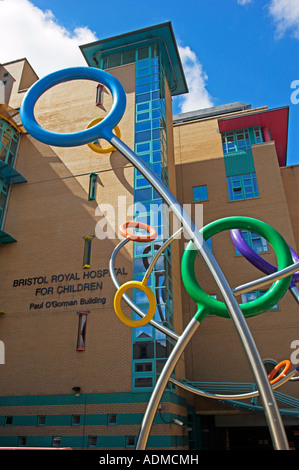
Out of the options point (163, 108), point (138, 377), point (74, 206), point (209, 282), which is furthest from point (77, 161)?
point (138, 377)

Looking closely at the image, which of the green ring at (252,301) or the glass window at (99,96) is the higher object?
the glass window at (99,96)

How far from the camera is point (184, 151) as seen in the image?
102ft

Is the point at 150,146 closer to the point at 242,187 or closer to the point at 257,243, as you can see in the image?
the point at 242,187

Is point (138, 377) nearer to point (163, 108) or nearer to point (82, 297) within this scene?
point (82, 297)

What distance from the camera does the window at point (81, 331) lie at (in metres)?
20.3

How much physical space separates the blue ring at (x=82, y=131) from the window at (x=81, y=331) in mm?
13147

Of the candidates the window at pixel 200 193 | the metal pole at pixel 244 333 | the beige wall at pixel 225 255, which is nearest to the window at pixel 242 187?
the beige wall at pixel 225 255

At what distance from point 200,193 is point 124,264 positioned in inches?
409

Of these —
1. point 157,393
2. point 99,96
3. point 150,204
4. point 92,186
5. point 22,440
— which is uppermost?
point 99,96

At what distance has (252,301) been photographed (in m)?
7.89

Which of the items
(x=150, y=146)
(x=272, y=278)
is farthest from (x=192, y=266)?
(x=150, y=146)

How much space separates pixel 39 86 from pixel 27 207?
16146 mm

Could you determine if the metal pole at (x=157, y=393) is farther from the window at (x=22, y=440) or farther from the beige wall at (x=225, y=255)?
the beige wall at (x=225, y=255)

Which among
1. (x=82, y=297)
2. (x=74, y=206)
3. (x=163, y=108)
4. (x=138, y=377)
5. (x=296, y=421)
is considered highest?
(x=163, y=108)
